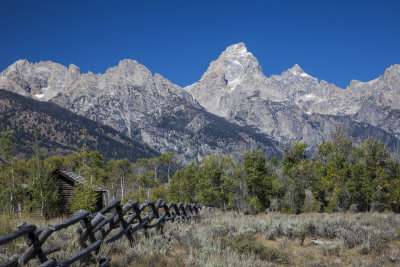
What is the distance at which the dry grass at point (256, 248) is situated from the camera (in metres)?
6.55

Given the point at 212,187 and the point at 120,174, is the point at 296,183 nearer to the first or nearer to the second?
the point at 212,187

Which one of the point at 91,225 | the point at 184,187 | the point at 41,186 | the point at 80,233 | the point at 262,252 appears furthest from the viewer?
the point at 184,187

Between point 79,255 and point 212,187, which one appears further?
point 212,187

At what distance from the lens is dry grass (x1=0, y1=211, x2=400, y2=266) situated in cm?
655

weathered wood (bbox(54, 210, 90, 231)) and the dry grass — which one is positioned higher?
weathered wood (bbox(54, 210, 90, 231))

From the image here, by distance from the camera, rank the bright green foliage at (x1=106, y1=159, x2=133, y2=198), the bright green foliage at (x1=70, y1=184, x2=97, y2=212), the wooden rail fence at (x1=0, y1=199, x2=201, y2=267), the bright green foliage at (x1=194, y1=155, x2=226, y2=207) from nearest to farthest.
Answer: the wooden rail fence at (x1=0, y1=199, x2=201, y2=267)
the bright green foliage at (x1=70, y1=184, x2=97, y2=212)
the bright green foliage at (x1=194, y1=155, x2=226, y2=207)
the bright green foliage at (x1=106, y1=159, x2=133, y2=198)

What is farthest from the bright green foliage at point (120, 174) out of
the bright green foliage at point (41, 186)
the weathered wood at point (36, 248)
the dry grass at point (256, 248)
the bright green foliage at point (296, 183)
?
the weathered wood at point (36, 248)

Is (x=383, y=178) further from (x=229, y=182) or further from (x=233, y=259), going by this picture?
(x=233, y=259)

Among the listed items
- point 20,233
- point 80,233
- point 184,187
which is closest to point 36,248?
point 20,233

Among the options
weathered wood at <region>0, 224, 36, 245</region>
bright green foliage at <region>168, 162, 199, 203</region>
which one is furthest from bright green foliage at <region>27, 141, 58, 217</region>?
bright green foliage at <region>168, 162, 199, 203</region>

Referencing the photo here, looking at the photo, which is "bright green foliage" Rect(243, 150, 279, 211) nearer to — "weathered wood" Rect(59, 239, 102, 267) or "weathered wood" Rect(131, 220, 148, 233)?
"weathered wood" Rect(131, 220, 148, 233)

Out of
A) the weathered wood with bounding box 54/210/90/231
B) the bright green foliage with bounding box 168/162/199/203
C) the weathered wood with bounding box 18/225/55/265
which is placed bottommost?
the bright green foliage with bounding box 168/162/199/203

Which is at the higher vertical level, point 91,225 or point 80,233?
point 91,225

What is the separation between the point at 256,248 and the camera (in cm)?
779
